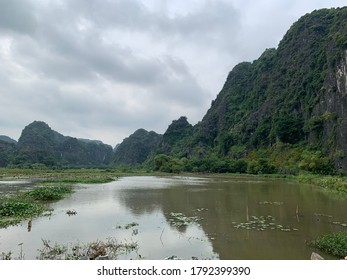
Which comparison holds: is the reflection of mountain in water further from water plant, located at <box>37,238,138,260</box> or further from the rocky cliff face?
the rocky cliff face

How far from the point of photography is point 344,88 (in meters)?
58.3

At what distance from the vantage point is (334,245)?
10.2 metres

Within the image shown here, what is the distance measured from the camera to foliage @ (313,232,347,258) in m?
9.79

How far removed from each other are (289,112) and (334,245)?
77.7 m

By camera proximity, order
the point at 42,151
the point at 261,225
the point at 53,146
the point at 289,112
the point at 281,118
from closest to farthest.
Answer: the point at 261,225, the point at 281,118, the point at 289,112, the point at 42,151, the point at 53,146

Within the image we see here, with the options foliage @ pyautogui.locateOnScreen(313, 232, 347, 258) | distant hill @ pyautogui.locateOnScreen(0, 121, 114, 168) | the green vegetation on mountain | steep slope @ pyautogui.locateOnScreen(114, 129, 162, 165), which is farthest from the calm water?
steep slope @ pyautogui.locateOnScreen(114, 129, 162, 165)

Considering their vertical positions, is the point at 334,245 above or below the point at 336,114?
below

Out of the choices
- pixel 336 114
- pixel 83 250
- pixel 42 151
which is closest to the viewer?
pixel 83 250

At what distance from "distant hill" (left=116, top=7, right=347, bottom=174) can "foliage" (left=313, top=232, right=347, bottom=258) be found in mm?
42372

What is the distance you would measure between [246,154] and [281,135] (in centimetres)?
1272

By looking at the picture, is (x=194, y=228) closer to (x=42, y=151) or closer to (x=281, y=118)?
(x=281, y=118)

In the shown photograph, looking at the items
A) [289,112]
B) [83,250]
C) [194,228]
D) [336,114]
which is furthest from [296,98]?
[83,250]

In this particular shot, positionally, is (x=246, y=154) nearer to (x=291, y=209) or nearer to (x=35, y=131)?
(x=291, y=209)
